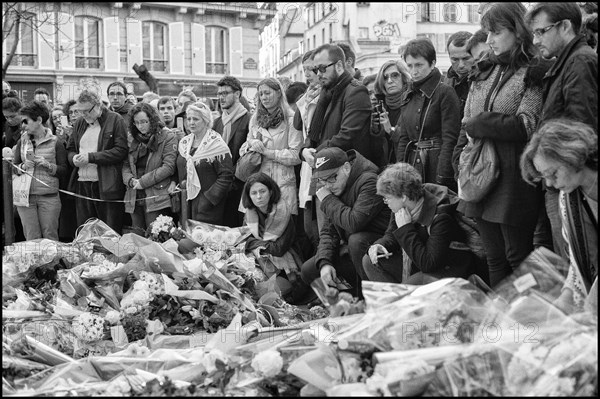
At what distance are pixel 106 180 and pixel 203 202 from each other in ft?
4.23

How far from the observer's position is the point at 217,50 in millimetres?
19859

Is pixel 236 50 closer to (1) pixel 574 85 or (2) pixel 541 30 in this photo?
(2) pixel 541 30

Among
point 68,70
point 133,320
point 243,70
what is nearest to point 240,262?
point 133,320

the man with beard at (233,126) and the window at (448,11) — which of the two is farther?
the window at (448,11)

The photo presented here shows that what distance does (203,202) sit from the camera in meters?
7.46

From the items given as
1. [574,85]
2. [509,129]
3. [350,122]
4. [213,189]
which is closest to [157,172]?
[213,189]

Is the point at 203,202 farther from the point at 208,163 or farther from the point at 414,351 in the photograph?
the point at 414,351

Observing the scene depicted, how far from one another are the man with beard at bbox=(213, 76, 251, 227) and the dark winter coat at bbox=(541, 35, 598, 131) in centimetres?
401

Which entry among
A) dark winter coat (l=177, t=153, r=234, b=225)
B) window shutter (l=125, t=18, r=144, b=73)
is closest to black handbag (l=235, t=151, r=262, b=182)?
dark winter coat (l=177, t=153, r=234, b=225)

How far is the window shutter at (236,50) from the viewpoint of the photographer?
698 inches

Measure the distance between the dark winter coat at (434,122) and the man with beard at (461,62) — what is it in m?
0.14

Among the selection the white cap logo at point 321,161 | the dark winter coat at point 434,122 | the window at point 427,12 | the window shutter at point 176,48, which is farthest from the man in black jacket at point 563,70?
the window shutter at point 176,48

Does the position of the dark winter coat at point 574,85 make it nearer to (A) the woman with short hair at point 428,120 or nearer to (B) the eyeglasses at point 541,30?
(B) the eyeglasses at point 541,30

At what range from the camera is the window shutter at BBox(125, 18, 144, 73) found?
20.1 m
